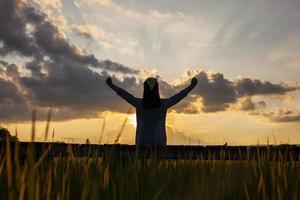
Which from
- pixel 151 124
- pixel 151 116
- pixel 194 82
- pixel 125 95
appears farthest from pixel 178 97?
pixel 125 95

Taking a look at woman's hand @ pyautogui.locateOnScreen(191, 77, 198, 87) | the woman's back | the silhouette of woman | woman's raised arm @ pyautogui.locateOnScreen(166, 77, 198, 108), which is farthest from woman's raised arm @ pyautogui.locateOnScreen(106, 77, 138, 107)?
woman's hand @ pyautogui.locateOnScreen(191, 77, 198, 87)

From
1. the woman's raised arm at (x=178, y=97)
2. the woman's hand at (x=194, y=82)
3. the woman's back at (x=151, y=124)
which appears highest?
the woman's hand at (x=194, y=82)

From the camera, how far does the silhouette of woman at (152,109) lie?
830cm

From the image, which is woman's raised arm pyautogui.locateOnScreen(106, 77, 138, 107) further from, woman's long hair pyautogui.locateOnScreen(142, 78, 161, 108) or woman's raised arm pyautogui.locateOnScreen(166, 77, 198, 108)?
woman's raised arm pyautogui.locateOnScreen(166, 77, 198, 108)

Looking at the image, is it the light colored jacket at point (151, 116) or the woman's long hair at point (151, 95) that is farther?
the light colored jacket at point (151, 116)

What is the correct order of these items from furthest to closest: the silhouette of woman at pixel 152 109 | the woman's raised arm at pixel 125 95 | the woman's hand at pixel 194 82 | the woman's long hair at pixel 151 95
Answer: the woman's hand at pixel 194 82
the woman's raised arm at pixel 125 95
the silhouette of woman at pixel 152 109
the woman's long hair at pixel 151 95

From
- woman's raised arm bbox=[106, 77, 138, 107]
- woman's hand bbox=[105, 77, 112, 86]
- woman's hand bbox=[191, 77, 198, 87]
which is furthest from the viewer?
woman's hand bbox=[105, 77, 112, 86]

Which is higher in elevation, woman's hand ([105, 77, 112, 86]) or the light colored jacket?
woman's hand ([105, 77, 112, 86])

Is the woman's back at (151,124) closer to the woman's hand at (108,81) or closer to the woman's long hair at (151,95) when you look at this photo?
the woman's long hair at (151,95)

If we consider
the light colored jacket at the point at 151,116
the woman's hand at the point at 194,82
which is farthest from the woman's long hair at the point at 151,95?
the woman's hand at the point at 194,82

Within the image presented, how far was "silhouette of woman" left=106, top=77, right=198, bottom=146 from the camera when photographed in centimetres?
830

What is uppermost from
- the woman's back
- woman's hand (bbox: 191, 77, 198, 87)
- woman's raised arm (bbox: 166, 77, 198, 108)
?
woman's hand (bbox: 191, 77, 198, 87)

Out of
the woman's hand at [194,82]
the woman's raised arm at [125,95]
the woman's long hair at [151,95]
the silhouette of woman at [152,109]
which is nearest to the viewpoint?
the woman's long hair at [151,95]

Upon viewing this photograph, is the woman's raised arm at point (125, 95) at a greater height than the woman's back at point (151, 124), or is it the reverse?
the woman's raised arm at point (125, 95)
